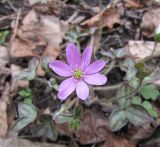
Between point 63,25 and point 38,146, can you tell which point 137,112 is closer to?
point 38,146

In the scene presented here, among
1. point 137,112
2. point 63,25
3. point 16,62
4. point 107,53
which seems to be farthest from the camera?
point 63,25

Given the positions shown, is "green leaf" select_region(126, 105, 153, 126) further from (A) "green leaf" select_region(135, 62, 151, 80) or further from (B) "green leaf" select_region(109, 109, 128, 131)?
(A) "green leaf" select_region(135, 62, 151, 80)

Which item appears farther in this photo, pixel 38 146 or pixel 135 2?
pixel 135 2

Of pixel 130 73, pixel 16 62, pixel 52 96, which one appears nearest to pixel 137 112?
pixel 130 73

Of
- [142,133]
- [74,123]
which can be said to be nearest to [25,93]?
[74,123]

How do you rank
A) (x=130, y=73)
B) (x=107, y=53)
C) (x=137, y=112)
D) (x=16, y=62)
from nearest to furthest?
(x=137, y=112)
(x=130, y=73)
(x=107, y=53)
(x=16, y=62)

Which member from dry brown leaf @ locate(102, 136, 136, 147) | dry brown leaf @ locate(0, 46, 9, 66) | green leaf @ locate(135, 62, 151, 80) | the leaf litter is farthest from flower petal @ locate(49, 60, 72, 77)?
dry brown leaf @ locate(0, 46, 9, 66)

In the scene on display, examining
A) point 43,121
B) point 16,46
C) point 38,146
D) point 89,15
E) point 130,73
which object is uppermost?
point 89,15
